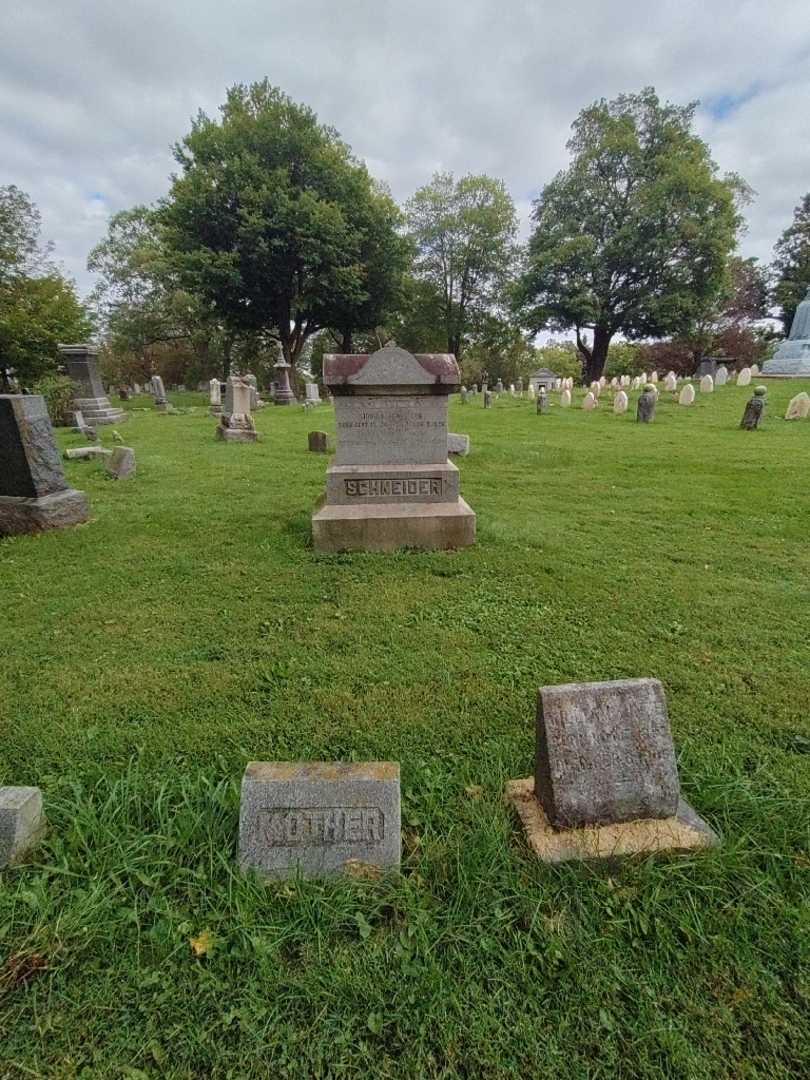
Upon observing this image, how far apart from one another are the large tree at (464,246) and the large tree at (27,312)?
76.5ft

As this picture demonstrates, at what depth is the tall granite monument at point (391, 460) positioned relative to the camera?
4.36m

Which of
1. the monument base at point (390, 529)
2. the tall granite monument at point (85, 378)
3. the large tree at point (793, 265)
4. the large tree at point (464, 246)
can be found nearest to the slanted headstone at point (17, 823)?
the monument base at point (390, 529)

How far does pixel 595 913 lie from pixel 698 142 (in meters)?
34.8

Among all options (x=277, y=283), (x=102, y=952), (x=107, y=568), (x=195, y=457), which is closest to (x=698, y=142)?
(x=277, y=283)

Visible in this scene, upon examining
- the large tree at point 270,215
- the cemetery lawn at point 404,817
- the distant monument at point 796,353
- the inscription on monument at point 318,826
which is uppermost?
the large tree at point 270,215

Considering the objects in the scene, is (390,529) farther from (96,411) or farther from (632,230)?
(632,230)

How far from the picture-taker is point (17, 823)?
1.61 m

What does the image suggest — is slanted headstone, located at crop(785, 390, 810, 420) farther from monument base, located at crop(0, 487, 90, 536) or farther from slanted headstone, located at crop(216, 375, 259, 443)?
monument base, located at crop(0, 487, 90, 536)

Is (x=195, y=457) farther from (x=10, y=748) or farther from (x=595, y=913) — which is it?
(x=595, y=913)

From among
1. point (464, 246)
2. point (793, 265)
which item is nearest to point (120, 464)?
point (464, 246)

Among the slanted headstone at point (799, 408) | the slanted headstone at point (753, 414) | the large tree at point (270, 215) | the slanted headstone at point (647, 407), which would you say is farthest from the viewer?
the large tree at point (270, 215)

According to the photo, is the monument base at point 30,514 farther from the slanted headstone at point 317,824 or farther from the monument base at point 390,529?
the slanted headstone at point 317,824

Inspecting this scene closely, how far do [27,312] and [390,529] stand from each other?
2309 cm

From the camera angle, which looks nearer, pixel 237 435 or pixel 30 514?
pixel 30 514
